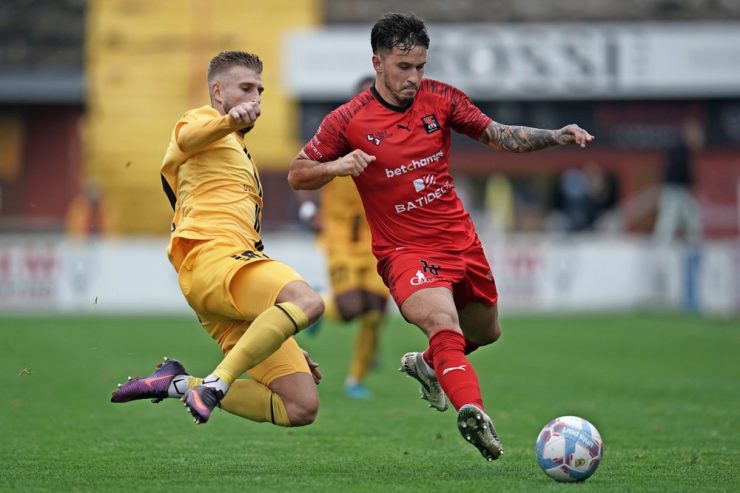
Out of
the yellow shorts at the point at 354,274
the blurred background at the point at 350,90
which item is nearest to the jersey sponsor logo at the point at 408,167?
the yellow shorts at the point at 354,274

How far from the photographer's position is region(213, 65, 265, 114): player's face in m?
7.20

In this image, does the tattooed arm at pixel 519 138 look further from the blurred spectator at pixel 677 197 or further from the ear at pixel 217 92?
the blurred spectator at pixel 677 197

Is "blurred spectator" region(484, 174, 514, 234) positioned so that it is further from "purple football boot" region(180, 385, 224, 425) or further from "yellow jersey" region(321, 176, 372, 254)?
"purple football boot" region(180, 385, 224, 425)

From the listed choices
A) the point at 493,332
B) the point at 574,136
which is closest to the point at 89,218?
the point at 493,332

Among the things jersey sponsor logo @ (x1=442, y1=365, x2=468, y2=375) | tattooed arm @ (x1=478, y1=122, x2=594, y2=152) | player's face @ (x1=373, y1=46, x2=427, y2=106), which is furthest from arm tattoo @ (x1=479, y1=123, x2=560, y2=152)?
jersey sponsor logo @ (x1=442, y1=365, x2=468, y2=375)

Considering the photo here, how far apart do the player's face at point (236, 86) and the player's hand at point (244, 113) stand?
1.62 ft

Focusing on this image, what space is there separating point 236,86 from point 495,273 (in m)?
15.5

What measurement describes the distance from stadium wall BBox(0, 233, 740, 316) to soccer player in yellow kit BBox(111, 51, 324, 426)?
576 inches

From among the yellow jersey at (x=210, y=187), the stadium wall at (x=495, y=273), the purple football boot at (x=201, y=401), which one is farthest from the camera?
the stadium wall at (x=495, y=273)

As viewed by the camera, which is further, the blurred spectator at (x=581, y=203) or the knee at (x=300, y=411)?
the blurred spectator at (x=581, y=203)

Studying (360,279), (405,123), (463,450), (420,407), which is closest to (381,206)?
(405,123)

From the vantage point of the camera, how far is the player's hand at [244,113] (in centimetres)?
662

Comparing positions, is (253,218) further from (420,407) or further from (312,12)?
(312,12)

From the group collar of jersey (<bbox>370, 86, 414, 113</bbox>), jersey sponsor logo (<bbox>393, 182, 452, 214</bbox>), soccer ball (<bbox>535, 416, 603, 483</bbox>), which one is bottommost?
soccer ball (<bbox>535, 416, 603, 483</bbox>)
